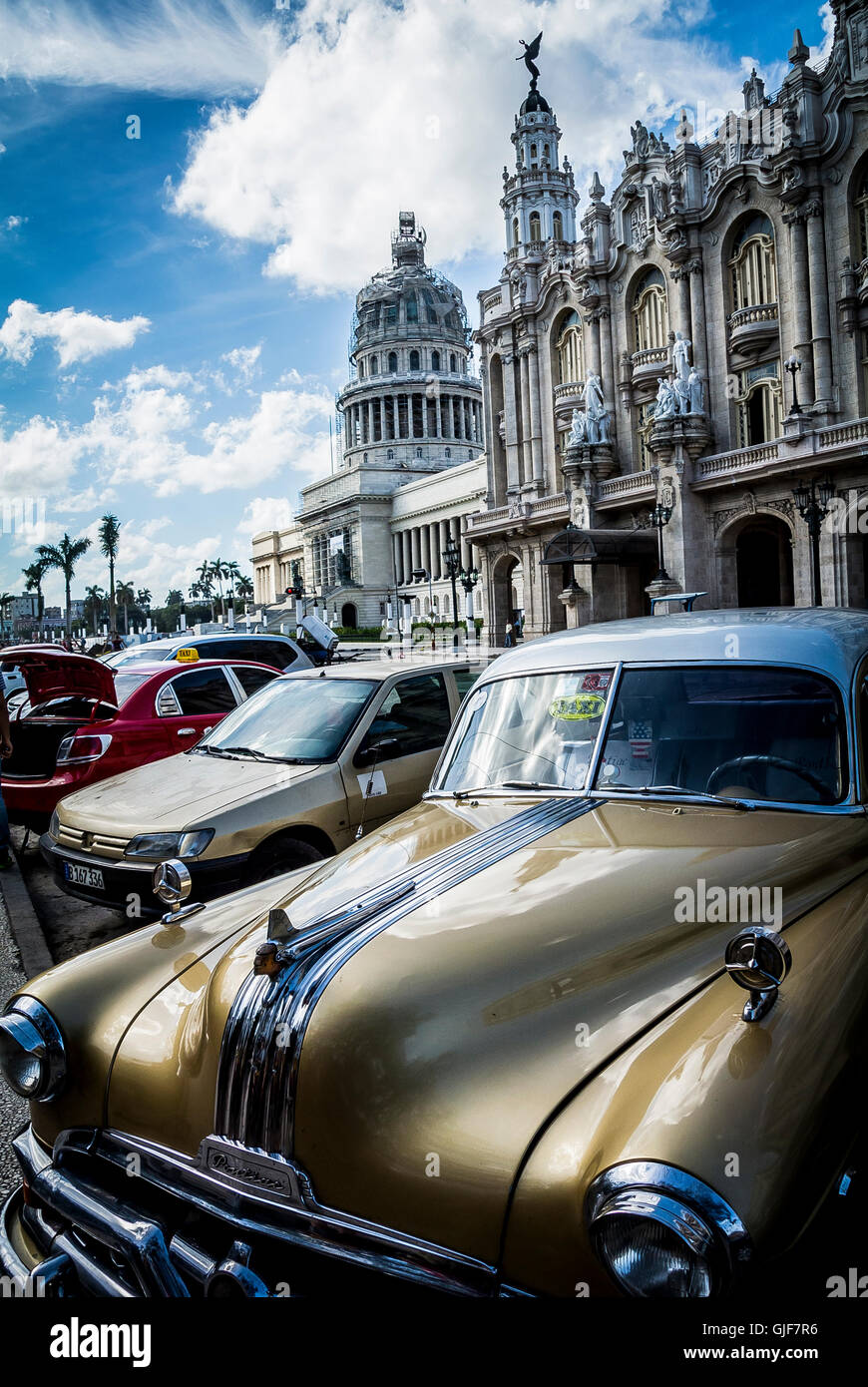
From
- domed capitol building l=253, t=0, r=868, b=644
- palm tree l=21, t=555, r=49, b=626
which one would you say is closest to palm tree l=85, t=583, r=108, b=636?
palm tree l=21, t=555, r=49, b=626

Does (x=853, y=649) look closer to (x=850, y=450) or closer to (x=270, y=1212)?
(x=270, y=1212)

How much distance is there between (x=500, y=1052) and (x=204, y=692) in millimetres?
7651

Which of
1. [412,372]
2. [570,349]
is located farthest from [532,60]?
[412,372]

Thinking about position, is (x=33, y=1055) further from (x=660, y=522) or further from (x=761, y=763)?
(x=660, y=522)

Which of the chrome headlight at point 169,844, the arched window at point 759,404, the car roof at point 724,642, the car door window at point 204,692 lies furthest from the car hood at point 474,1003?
the arched window at point 759,404

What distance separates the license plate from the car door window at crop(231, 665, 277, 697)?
393cm

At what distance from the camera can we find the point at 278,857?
5617mm

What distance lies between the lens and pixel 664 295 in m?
34.3

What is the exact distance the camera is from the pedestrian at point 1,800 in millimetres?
7750

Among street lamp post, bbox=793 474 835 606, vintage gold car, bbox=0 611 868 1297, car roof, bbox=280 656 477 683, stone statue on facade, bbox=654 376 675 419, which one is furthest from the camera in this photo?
stone statue on facade, bbox=654 376 675 419

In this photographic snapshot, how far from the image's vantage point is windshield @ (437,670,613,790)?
3.49 metres

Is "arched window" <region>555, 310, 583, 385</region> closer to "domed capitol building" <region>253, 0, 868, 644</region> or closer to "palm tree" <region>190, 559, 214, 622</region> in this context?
"domed capitol building" <region>253, 0, 868, 644</region>

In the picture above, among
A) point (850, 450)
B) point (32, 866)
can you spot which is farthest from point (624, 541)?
point (32, 866)
